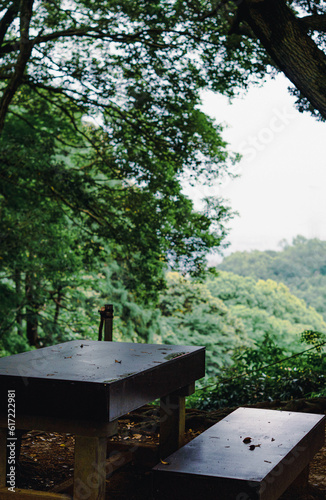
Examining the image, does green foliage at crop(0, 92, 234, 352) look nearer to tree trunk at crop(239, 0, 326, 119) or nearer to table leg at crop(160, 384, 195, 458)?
tree trunk at crop(239, 0, 326, 119)

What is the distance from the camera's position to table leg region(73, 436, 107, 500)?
2.46 meters

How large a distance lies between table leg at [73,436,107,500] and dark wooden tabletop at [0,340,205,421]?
0.62ft

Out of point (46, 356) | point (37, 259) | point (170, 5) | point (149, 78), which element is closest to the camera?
point (46, 356)

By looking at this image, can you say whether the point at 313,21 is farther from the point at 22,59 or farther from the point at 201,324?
the point at 201,324

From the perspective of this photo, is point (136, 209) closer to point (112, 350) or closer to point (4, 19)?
point (4, 19)

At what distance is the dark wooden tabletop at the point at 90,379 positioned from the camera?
2.34m

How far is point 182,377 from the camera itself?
3.22 meters

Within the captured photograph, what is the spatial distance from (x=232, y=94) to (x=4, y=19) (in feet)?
11.5

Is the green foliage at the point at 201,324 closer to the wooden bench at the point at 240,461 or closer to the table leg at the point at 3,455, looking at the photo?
the wooden bench at the point at 240,461

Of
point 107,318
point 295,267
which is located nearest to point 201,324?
point 295,267

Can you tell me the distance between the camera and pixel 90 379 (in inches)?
94.0

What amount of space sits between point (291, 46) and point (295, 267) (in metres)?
21.0

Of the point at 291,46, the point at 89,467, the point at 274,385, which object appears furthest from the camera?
the point at 274,385

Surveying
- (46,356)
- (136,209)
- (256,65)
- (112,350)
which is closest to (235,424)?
(112,350)
